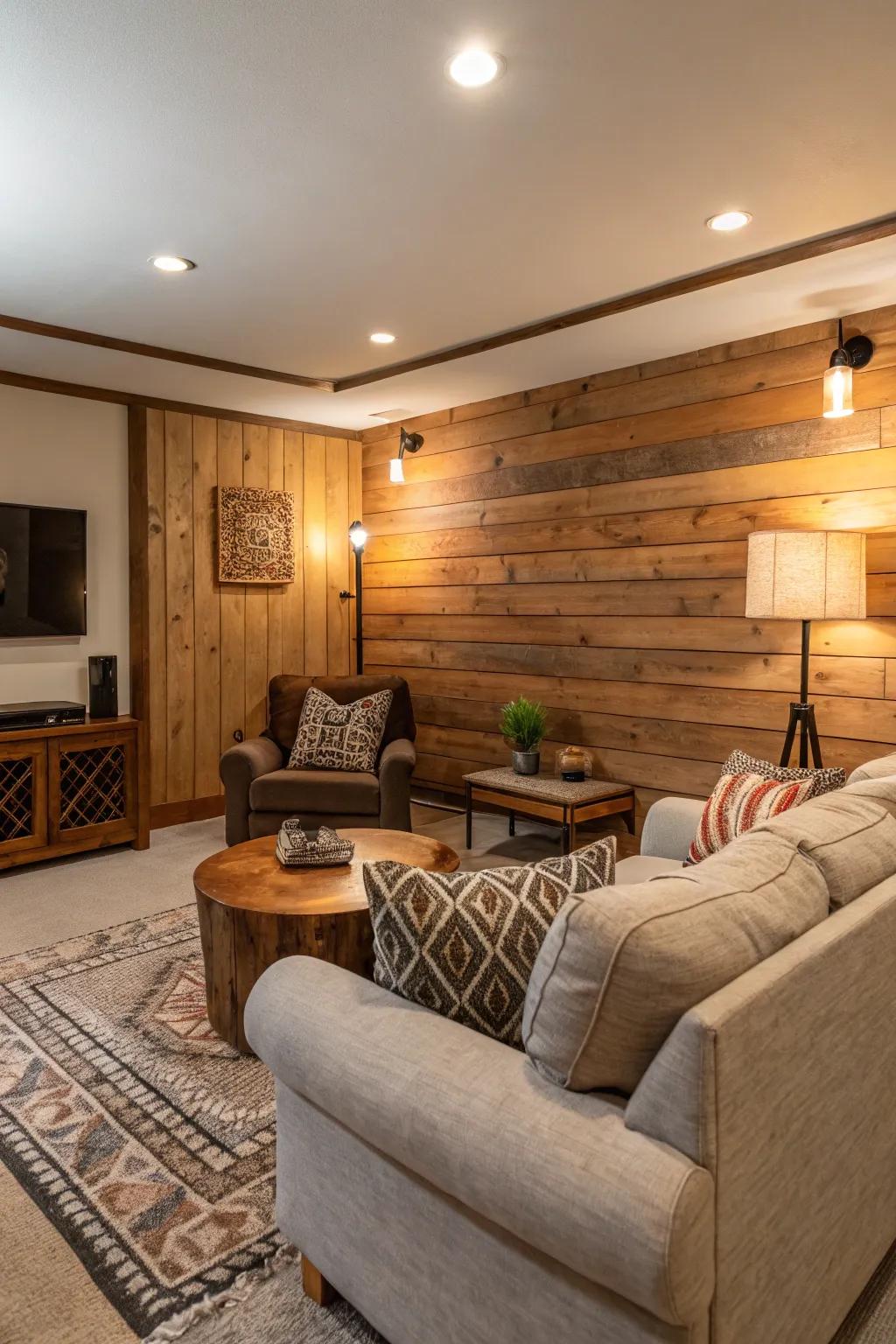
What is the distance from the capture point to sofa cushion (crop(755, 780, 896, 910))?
5.21ft

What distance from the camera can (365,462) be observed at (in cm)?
584

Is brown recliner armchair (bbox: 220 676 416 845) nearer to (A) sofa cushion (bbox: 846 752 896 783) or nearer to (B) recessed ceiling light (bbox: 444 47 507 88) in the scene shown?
(A) sofa cushion (bbox: 846 752 896 783)

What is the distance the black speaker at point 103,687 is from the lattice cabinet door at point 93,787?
18 cm

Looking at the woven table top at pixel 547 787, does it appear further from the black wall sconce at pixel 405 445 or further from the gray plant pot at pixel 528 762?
the black wall sconce at pixel 405 445

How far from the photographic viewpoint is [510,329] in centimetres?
387

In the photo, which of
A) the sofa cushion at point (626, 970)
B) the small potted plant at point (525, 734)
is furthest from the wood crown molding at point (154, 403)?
the sofa cushion at point (626, 970)

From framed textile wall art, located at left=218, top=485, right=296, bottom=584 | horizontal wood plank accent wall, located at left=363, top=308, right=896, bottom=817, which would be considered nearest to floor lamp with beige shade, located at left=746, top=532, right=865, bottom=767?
horizontal wood plank accent wall, located at left=363, top=308, right=896, bottom=817

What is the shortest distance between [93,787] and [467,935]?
11.4 feet

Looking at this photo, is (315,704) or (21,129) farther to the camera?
(315,704)

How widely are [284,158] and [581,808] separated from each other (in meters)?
2.77

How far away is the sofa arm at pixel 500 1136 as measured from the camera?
41.1 inches

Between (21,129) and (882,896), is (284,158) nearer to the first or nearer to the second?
(21,129)

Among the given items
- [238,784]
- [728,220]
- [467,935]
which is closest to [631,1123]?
[467,935]

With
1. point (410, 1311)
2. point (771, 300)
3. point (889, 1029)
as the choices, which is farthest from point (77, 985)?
point (771, 300)
